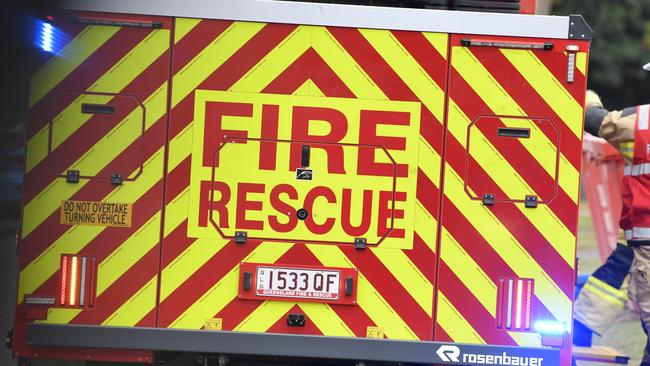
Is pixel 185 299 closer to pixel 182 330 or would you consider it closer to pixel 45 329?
pixel 182 330

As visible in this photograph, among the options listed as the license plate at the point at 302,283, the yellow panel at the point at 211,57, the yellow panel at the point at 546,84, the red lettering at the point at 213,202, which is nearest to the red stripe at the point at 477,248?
the license plate at the point at 302,283

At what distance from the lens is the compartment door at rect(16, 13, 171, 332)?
5641 millimetres

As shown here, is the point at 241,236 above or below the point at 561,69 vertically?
below

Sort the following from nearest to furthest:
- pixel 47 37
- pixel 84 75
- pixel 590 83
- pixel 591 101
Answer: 1. pixel 47 37
2. pixel 84 75
3. pixel 591 101
4. pixel 590 83

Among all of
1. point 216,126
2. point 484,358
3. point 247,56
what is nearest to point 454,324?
point 484,358

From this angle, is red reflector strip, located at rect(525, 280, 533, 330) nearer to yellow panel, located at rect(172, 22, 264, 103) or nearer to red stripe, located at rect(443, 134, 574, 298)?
red stripe, located at rect(443, 134, 574, 298)

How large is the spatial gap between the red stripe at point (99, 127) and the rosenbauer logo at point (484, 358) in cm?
180

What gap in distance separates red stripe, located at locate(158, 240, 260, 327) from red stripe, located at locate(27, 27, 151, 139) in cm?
105

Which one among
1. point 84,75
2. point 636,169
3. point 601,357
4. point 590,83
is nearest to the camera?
point 84,75

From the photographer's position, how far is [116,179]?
5648 millimetres

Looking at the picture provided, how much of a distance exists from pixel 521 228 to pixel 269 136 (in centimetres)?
134

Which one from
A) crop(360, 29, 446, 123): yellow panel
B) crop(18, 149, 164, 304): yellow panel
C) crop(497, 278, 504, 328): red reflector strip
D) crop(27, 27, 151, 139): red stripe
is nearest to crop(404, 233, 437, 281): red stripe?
crop(497, 278, 504, 328): red reflector strip

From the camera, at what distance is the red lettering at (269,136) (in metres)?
5.62

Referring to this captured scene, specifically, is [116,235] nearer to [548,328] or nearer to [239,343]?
[239,343]
